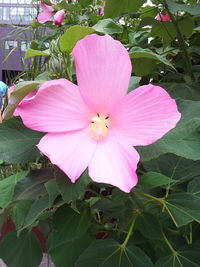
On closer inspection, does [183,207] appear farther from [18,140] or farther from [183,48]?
[183,48]

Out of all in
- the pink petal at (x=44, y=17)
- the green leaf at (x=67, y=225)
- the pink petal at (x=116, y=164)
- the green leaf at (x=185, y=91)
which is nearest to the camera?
the pink petal at (x=116, y=164)

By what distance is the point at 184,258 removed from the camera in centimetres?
38

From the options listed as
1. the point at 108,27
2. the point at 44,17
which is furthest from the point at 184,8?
the point at 44,17

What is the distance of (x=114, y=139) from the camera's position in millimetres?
283

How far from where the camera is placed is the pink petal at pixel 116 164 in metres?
0.25

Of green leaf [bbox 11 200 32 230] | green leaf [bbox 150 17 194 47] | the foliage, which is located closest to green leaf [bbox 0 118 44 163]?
the foliage

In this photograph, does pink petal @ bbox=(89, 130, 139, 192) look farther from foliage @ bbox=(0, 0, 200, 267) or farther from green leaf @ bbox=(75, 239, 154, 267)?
green leaf @ bbox=(75, 239, 154, 267)

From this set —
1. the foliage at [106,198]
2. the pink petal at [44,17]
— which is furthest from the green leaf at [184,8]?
the pink petal at [44,17]

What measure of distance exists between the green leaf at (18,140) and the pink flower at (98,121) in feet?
0.17

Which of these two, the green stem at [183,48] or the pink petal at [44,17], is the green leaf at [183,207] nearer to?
the green stem at [183,48]

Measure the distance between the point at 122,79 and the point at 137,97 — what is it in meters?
0.02

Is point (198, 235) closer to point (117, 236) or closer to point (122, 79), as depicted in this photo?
point (117, 236)

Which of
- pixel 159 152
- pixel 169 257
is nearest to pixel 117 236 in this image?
pixel 169 257

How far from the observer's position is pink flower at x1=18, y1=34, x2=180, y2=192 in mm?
261
